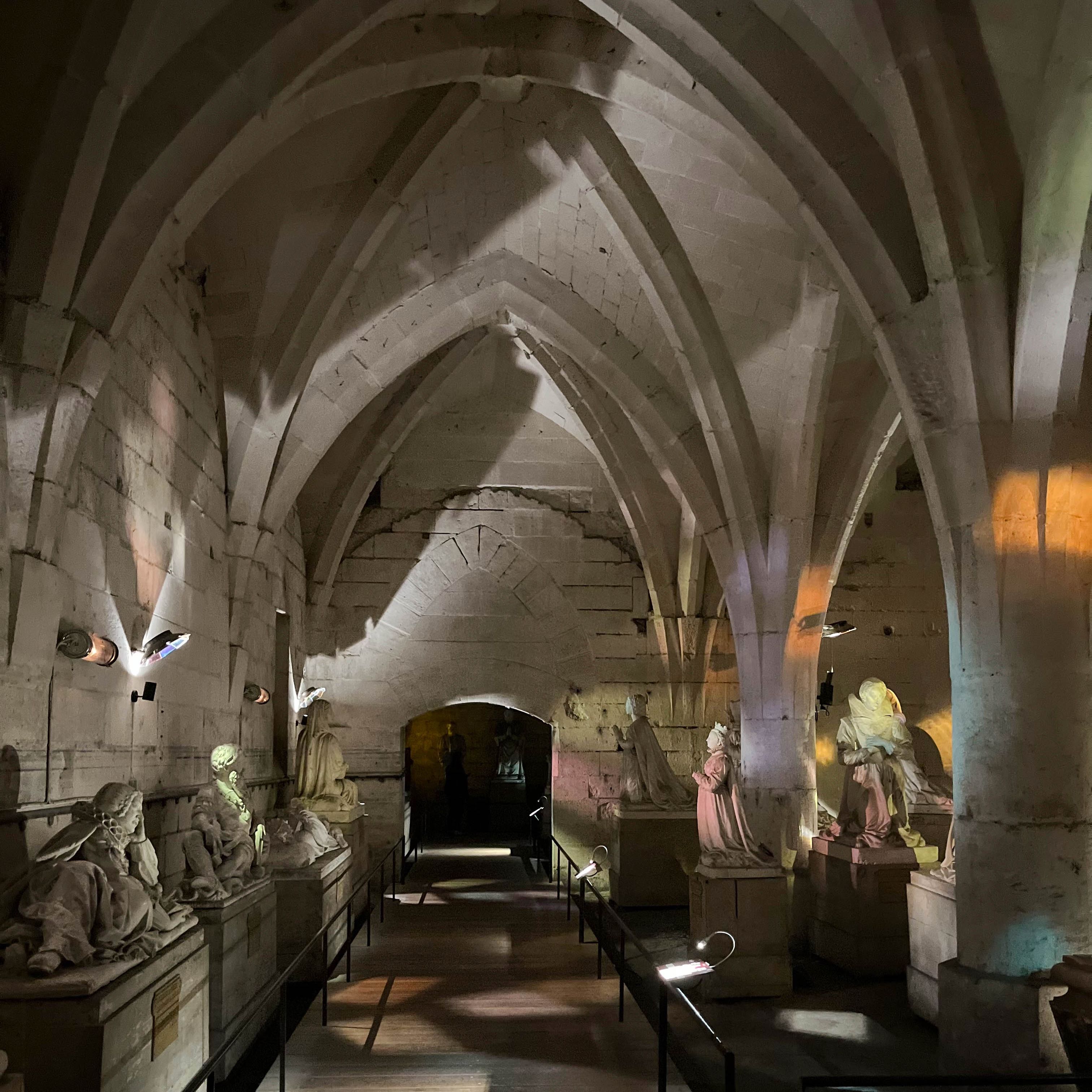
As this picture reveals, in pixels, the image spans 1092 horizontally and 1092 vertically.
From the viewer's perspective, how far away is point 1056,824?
5.20 metres

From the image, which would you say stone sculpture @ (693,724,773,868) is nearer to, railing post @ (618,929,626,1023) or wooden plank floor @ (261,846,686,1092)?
wooden plank floor @ (261,846,686,1092)

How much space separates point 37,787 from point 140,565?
82.7 inches

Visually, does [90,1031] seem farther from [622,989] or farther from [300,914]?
[300,914]

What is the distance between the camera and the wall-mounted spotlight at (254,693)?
10.3m

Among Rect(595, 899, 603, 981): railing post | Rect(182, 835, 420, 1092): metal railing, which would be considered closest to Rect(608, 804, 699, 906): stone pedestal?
Rect(182, 835, 420, 1092): metal railing

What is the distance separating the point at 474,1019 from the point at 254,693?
476 centimetres

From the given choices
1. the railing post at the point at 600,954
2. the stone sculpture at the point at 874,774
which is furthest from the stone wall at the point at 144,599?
the stone sculpture at the point at 874,774

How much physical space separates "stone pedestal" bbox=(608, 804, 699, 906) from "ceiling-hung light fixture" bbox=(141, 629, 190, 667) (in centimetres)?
651

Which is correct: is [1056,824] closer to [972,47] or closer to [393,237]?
[972,47]

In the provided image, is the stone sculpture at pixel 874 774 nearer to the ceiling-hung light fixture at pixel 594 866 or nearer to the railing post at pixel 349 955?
the ceiling-hung light fixture at pixel 594 866

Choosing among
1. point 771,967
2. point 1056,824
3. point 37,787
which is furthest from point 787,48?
point 771,967

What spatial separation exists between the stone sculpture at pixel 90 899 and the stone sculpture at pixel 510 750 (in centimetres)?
1443

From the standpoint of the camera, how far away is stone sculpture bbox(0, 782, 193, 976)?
4.00 metres

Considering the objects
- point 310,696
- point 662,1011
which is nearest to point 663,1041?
point 662,1011
